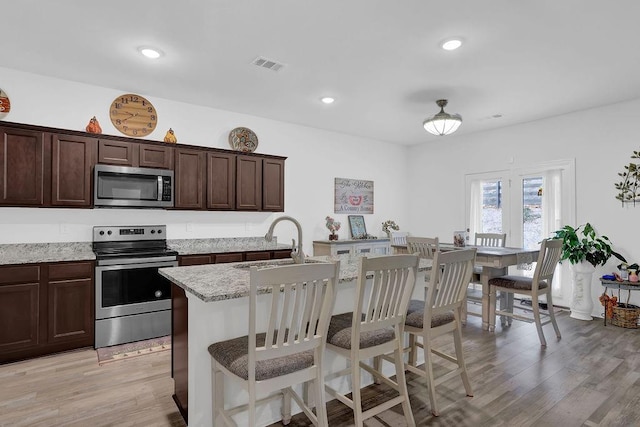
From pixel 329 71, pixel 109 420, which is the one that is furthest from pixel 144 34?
pixel 109 420

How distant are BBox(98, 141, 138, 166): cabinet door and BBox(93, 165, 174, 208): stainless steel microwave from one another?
10cm

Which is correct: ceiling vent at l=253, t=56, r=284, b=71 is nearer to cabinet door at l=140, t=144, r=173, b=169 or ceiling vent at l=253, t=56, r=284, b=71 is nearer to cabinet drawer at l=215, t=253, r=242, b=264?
cabinet door at l=140, t=144, r=173, b=169

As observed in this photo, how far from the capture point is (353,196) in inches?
244

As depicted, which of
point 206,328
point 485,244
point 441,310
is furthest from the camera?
point 485,244

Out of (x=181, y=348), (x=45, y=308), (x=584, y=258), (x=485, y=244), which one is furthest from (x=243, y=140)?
(x=584, y=258)

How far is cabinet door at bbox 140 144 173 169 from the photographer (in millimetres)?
3930

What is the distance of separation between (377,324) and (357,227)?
4.19m

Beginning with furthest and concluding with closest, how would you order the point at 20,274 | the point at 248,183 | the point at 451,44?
the point at 248,183 < the point at 20,274 < the point at 451,44

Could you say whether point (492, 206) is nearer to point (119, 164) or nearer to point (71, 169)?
point (119, 164)

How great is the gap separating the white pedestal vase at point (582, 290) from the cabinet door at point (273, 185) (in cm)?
389

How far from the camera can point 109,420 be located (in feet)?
7.22

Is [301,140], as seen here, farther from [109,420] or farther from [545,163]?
[109,420]

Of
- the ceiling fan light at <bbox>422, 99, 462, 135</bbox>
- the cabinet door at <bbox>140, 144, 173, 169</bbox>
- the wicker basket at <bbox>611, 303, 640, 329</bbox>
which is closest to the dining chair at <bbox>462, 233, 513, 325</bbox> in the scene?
the wicker basket at <bbox>611, 303, 640, 329</bbox>

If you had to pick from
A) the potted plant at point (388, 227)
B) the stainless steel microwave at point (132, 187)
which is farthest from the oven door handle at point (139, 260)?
the potted plant at point (388, 227)
